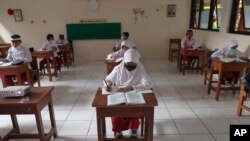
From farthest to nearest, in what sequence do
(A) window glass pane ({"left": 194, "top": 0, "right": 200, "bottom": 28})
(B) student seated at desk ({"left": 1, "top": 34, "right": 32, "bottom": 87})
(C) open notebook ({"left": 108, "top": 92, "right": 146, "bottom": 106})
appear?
(A) window glass pane ({"left": 194, "top": 0, "right": 200, "bottom": 28}) < (B) student seated at desk ({"left": 1, "top": 34, "right": 32, "bottom": 87}) < (C) open notebook ({"left": 108, "top": 92, "right": 146, "bottom": 106})

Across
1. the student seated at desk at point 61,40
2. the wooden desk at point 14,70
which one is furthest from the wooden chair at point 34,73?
the student seated at desk at point 61,40

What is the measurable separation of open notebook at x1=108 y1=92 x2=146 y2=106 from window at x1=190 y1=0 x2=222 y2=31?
172 inches

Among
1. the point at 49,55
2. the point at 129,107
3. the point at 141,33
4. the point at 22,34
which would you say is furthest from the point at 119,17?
the point at 129,107

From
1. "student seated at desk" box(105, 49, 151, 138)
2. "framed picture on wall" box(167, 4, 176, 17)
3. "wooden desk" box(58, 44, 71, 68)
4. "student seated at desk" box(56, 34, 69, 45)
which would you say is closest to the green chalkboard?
"student seated at desk" box(56, 34, 69, 45)

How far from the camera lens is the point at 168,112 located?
3.29 metres

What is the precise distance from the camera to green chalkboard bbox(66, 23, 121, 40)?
7291 mm

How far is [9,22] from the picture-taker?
7355 mm

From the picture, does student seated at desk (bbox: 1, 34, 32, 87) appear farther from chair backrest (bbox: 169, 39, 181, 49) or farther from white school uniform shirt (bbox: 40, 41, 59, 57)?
chair backrest (bbox: 169, 39, 181, 49)

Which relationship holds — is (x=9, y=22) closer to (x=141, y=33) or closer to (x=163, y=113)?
(x=141, y=33)

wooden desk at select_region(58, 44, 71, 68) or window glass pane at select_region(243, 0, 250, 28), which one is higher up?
window glass pane at select_region(243, 0, 250, 28)

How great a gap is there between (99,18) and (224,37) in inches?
169

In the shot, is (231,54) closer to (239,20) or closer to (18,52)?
(239,20)

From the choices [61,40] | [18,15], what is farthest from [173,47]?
[18,15]

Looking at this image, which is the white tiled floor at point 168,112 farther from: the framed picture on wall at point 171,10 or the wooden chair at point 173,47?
the framed picture on wall at point 171,10
